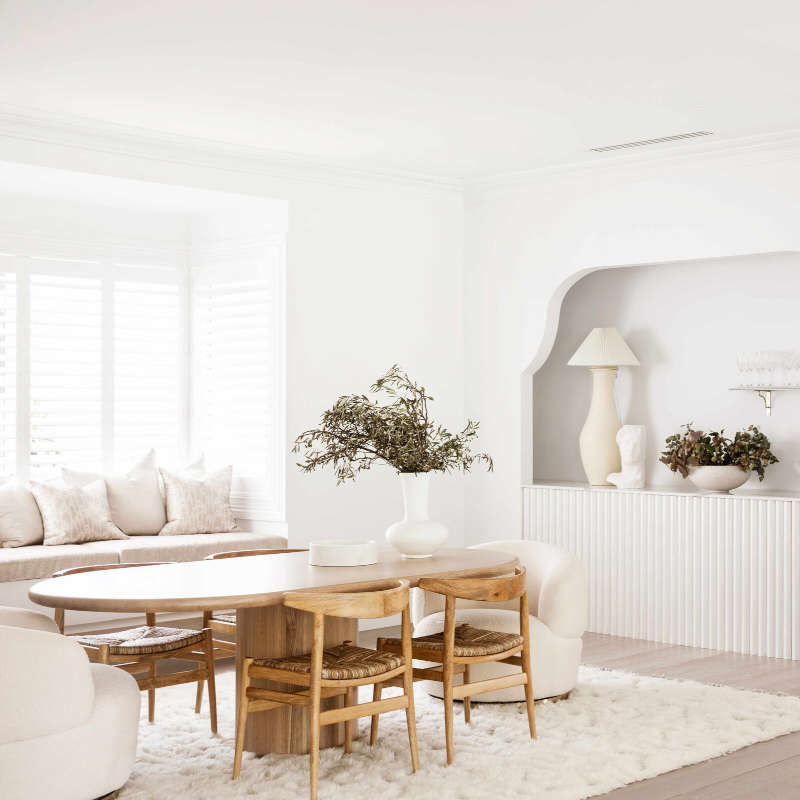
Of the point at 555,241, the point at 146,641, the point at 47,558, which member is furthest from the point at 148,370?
the point at 146,641

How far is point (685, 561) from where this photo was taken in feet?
22.3

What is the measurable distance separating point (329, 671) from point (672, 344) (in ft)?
13.6

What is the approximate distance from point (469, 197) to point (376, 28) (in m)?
3.36

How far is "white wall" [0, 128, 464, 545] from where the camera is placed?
280 inches

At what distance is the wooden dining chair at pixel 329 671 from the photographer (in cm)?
402

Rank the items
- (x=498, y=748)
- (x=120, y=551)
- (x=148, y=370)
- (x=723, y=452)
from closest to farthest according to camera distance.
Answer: (x=498, y=748) → (x=120, y=551) → (x=723, y=452) → (x=148, y=370)

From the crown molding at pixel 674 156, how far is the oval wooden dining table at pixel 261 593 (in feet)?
9.41

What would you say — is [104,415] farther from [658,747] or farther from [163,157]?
[658,747]

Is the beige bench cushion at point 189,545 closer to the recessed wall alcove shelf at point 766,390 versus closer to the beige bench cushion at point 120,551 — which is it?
the beige bench cushion at point 120,551

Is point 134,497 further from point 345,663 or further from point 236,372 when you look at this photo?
point 345,663

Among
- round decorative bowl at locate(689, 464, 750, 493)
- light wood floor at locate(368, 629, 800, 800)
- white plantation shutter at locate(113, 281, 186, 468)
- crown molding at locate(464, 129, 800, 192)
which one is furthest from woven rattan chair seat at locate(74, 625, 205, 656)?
crown molding at locate(464, 129, 800, 192)

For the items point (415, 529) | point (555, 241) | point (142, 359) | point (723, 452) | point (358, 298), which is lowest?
point (415, 529)

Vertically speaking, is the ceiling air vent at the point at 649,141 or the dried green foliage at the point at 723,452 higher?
the ceiling air vent at the point at 649,141

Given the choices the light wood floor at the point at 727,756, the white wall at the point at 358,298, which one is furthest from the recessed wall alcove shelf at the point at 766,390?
the white wall at the point at 358,298
